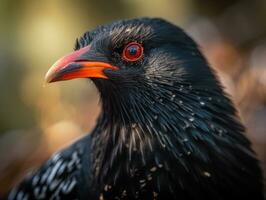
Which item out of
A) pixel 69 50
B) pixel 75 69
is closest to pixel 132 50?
pixel 75 69

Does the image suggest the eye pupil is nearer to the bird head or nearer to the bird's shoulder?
the bird head

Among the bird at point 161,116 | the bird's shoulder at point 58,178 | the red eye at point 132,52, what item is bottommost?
the bird's shoulder at point 58,178

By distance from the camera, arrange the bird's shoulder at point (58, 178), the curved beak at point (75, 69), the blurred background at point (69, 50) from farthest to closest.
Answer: the blurred background at point (69, 50) → the bird's shoulder at point (58, 178) → the curved beak at point (75, 69)

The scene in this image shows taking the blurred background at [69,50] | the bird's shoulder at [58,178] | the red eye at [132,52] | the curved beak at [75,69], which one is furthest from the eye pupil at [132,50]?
the blurred background at [69,50]

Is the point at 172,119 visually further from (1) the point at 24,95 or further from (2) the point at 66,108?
(1) the point at 24,95

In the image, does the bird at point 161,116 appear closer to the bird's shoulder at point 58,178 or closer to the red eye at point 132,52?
the red eye at point 132,52

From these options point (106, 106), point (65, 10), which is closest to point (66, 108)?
point (65, 10)

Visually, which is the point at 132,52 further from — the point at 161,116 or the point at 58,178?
the point at 58,178
